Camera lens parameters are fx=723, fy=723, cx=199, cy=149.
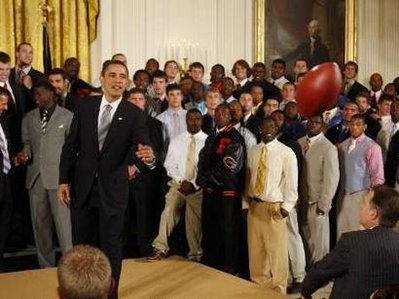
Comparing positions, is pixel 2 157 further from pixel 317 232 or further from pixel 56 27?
pixel 56 27

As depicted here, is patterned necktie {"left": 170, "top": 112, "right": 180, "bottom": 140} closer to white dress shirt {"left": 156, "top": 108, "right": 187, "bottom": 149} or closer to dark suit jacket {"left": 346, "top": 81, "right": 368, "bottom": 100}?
white dress shirt {"left": 156, "top": 108, "right": 187, "bottom": 149}

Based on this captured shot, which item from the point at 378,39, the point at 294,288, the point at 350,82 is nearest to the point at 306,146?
the point at 294,288

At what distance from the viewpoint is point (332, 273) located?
3219 millimetres

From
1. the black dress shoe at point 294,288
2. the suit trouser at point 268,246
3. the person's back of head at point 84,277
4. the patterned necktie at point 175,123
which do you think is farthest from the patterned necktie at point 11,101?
the person's back of head at point 84,277

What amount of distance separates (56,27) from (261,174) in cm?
400

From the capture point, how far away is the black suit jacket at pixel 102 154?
4496 mm

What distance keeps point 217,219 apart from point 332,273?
328 cm

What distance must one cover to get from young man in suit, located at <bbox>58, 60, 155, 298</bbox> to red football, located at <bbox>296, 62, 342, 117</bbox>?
1.39 metres

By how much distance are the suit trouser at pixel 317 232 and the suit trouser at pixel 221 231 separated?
2.12ft

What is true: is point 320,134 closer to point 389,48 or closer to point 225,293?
point 225,293

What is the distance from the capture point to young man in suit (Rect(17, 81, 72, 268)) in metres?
6.12

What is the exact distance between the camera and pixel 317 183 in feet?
21.2

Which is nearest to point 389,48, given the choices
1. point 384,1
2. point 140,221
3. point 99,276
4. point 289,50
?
point 384,1

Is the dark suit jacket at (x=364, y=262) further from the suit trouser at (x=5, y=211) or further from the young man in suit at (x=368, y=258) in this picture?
the suit trouser at (x=5, y=211)
